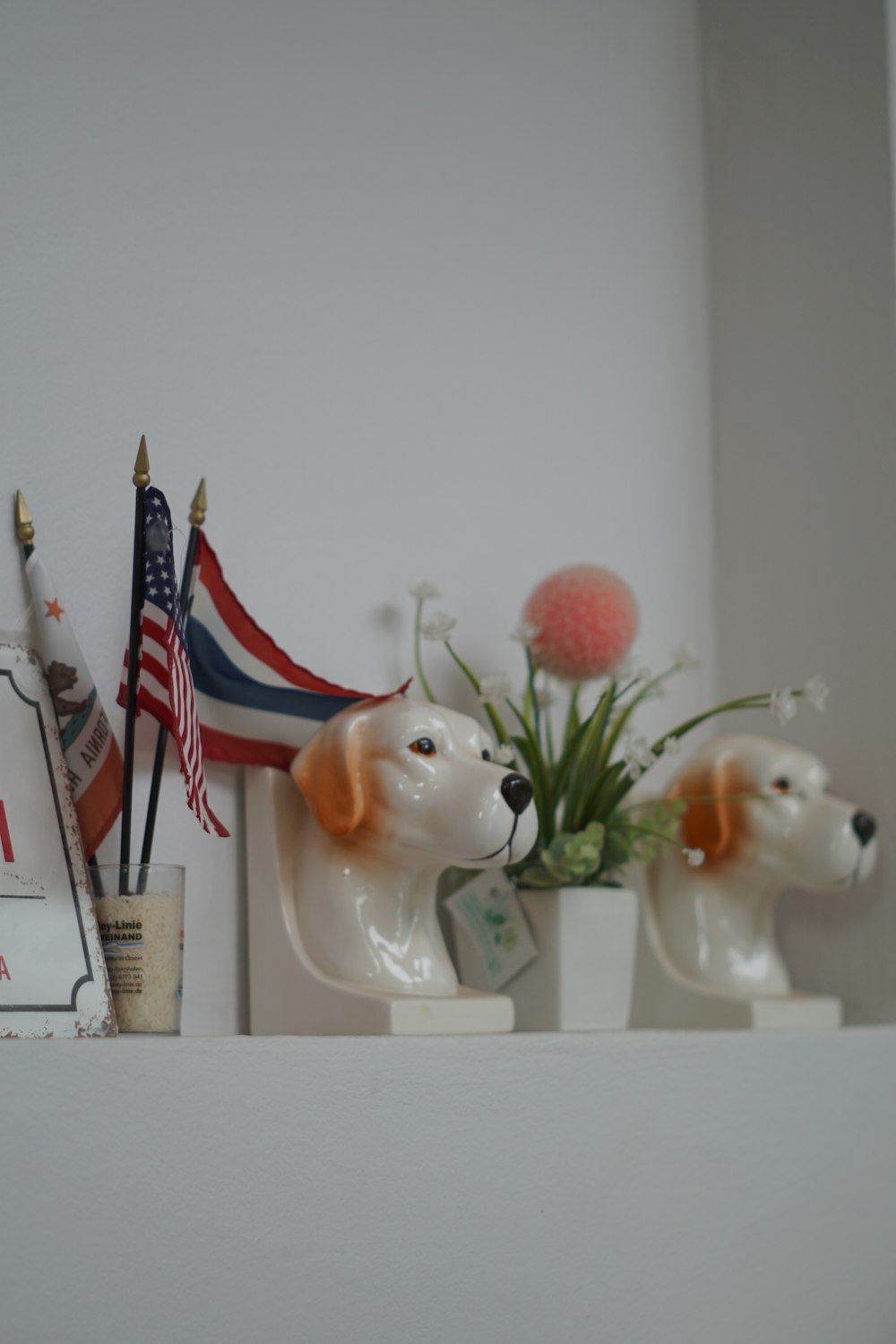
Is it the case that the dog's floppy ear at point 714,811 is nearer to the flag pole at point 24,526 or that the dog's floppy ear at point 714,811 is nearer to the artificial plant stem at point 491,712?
the artificial plant stem at point 491,712

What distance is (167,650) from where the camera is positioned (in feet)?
3.10

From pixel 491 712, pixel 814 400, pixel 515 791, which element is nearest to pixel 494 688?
pixel 491 712

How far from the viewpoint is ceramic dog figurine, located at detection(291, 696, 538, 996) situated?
1.01 metres

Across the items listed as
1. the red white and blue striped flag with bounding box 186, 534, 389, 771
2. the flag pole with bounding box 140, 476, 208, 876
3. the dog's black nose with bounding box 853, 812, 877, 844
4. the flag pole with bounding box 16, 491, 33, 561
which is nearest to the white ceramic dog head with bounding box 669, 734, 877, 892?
the dog's black nose with bounding box 853, 812, 877, 844

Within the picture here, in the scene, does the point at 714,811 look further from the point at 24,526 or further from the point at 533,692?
the point at 24,526

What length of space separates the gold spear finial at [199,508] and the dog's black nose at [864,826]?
65 cm

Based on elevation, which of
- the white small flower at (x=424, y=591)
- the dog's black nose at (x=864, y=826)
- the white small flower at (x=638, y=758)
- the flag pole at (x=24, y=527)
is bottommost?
the dog's black nose at (x=864, y=826)

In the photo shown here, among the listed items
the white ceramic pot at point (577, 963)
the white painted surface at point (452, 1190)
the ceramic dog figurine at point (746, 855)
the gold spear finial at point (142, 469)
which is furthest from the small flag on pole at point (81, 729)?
the ceramic dog figurine at point (746, 855)

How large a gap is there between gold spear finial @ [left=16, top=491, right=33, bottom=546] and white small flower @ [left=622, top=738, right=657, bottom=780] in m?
0.52

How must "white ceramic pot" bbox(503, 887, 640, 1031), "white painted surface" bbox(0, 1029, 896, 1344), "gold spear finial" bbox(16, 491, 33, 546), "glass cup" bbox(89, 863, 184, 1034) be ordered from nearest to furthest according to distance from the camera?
1. "white painted surface" bbox(0, 1029, 896, 1344)
2. "glass cup" bbox(89, 863, 184, 1034)
3. "gold spear finial" bbox(16, 491, 33, 546)
4. "white ceramic pot" bbox(503, 887, 640, 1031)

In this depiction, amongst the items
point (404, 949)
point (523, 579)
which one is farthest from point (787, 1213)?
point (523, 579)

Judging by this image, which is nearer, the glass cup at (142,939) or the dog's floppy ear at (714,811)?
the glass cup at (142,939)

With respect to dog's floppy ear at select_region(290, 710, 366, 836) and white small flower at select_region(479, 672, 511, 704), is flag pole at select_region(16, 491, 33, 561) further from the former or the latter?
white small flower at select_region(479, 672, 511, 704)

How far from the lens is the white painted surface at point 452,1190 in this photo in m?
0.79
